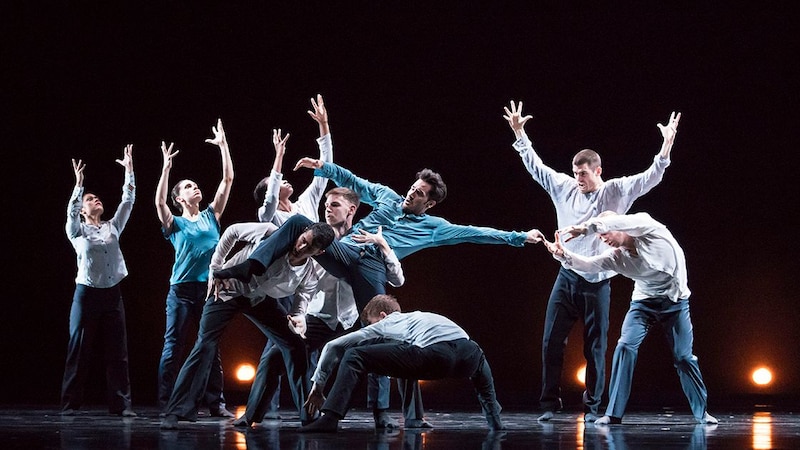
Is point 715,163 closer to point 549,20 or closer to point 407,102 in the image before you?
point 549,20

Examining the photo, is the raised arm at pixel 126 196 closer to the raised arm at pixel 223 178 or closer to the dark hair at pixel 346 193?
the raised arm at pixel 223 178

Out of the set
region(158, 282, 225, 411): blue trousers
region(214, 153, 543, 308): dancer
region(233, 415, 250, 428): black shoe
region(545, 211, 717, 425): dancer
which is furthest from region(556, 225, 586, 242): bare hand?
region(158, 282, 225, 411): blue trousers

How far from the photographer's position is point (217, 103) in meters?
7.23

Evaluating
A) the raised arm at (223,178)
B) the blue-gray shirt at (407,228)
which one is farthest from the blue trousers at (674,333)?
the raised arm at (223,178)

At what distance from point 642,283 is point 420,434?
1.35 metres

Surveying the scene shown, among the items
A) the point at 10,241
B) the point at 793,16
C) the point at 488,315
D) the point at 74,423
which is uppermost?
the point at 793,16

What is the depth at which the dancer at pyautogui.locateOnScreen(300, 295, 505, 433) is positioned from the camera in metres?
3.65

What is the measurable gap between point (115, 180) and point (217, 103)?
101 cm

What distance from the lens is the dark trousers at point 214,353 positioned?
4.00m

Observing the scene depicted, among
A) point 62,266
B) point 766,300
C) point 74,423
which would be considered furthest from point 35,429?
point 766,300

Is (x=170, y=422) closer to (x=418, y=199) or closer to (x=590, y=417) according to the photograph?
(x=418, y=199)

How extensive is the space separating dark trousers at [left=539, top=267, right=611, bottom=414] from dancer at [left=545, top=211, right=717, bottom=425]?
0.27 meters

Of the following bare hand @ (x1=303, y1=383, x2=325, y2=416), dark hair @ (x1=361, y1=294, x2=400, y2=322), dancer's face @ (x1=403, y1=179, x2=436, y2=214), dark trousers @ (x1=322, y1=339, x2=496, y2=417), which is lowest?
bare hand @ (x1=303, y1=383, x2=325, y2=416)

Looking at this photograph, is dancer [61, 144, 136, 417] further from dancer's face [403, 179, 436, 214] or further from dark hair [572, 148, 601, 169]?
dark hair [572, 148, 601, 169]
